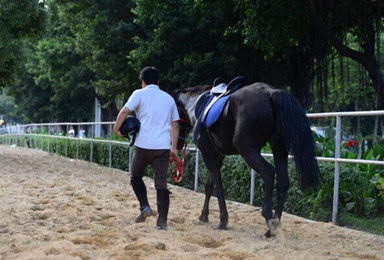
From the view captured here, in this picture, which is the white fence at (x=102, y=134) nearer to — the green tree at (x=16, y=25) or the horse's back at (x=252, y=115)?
the horse's back at (x=252, y=115)

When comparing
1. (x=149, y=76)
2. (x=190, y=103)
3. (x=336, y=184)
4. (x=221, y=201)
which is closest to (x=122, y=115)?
(x=149, y=76)

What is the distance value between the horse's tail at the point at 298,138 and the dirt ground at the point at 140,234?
0.68m

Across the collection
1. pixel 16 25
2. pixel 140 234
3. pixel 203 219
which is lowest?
pixel 203 219

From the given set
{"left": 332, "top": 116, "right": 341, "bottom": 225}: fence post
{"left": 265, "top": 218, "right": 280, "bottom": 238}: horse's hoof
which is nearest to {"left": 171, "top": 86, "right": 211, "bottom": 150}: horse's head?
{"left": 332, "top": 116, "right": 341, "bottom": 225}: fence post

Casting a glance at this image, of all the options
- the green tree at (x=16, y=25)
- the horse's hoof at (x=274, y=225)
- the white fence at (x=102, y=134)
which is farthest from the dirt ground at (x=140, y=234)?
the green tree at (x=16, y=25)

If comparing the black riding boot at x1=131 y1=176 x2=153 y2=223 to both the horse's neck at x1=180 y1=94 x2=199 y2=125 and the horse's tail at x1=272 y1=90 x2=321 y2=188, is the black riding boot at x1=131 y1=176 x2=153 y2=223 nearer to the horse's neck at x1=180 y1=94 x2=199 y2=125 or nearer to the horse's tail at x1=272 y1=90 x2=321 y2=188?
the horse's neck at x1=180 y1=94 x2=199 y2=125

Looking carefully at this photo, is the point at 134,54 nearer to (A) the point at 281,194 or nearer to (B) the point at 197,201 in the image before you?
(B) the point at 197,201

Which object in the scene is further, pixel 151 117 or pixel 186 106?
pixel 186 106

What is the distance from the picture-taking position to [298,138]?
6031 mm

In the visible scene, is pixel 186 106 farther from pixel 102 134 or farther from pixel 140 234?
pixel 102 134

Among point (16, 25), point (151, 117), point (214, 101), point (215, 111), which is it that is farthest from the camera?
point (16, 25)

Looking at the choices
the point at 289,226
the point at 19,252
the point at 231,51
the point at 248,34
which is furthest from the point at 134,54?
the point at 19,252

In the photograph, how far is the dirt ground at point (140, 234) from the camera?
5.02 metres

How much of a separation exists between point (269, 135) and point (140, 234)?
5.60ft
